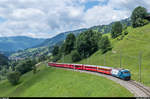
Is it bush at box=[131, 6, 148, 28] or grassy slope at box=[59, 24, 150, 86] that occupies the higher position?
bush at box=[131, 6, 148, 28]

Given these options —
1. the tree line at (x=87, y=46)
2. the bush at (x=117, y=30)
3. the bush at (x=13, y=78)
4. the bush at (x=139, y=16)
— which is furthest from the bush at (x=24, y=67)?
the bush at (x=139, y=16)

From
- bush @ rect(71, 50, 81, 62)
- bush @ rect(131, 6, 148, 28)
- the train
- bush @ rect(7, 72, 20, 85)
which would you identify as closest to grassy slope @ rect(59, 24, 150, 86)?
bush @ rect(131, 6, 148, 28)

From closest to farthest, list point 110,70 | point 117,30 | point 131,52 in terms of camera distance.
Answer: point 110,70 → point 131,52 → point 117,30

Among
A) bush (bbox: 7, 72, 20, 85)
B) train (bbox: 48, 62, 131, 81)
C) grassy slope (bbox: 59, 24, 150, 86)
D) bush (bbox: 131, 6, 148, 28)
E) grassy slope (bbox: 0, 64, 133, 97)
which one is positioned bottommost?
bush (bbox: 7, 72, 20, 85)

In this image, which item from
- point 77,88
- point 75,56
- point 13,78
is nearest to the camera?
point 77,88

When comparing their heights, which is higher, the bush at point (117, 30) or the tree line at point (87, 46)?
the bush at point (117, 30)

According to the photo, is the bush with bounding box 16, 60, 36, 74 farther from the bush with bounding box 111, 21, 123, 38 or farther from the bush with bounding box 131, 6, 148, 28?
the bush with bounding box 131, 6, 148, 28

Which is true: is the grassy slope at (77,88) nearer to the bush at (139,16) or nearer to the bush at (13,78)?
the bush at (13,78)

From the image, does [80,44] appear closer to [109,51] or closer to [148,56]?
[109,51]

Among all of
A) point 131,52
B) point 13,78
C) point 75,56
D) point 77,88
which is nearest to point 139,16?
point 131,52

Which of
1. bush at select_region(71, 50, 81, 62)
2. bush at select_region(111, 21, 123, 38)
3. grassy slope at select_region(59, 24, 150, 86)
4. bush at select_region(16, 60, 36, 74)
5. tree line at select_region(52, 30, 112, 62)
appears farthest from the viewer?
bush at select_region(16, 60, 36, 74)

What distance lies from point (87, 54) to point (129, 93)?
8534cm

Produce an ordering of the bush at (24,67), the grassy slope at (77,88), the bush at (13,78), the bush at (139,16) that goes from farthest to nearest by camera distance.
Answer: the bush at (24,67), the bush at (139,16), the bush at (13,78), the grassy slope at (77,88)

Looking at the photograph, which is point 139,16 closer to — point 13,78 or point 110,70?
point 110,70
